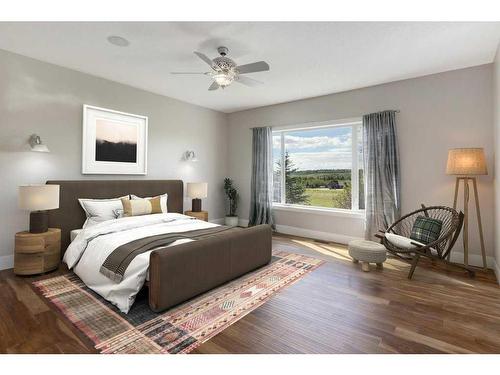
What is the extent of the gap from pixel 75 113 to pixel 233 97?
2664 millimetres

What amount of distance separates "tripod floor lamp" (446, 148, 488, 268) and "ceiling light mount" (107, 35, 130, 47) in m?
4.27

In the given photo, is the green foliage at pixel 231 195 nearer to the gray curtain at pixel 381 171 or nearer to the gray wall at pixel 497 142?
the gray curtain at pixel 381 171

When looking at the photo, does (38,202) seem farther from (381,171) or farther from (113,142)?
(381,171)

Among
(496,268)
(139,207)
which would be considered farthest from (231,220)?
(496,268)

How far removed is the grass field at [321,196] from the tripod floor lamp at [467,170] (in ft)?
6.06

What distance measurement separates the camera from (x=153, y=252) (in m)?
2.32

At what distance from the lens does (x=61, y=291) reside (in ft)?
8.93

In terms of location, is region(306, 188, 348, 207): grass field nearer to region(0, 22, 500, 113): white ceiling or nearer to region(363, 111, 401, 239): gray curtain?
region(363, 111, 401, 239): gray curtain

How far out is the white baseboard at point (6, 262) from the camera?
3324 millimetres

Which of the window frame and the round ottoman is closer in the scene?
the round ottoman

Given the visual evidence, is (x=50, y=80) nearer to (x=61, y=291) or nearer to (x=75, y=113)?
(x=75, y=113)

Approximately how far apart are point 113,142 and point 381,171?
4.41 meters

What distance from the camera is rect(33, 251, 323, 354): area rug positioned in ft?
6.21

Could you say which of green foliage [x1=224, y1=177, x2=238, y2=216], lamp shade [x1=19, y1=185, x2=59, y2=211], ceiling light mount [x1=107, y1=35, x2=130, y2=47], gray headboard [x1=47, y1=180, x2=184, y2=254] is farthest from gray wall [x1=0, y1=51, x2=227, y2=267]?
green foliage [x1=224, y1=177, x2=238, y2=216]
